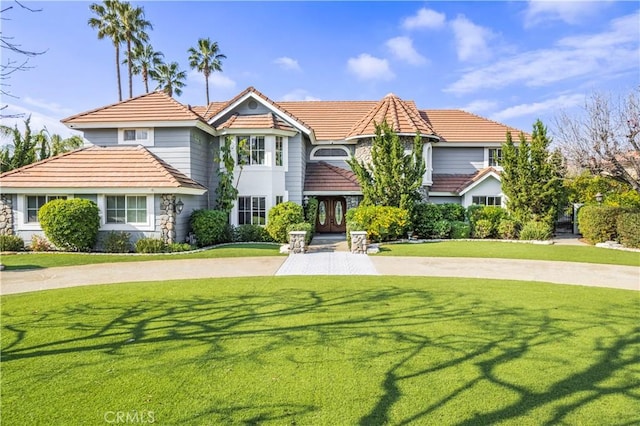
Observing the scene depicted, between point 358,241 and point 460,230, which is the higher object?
point 460,230

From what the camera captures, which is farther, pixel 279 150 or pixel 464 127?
pixel 464 127

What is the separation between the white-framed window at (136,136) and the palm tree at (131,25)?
20.0m

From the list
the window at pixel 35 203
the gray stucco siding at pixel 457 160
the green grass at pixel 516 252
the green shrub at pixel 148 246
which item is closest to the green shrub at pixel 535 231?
the green grass at pixel 516 252

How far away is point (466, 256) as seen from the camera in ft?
50.4

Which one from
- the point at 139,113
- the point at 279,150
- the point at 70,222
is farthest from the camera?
the point at 279,150

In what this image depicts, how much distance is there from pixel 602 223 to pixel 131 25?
37426 mm

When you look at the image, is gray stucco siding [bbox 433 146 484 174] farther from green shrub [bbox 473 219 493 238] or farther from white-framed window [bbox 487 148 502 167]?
green shrub [bbox 473 219 493 238]

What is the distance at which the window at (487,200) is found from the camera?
23.6 metres

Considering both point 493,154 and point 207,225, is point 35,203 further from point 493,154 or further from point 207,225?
point 493,154

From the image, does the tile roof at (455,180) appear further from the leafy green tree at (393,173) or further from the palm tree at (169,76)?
the palm tree at (169,76)

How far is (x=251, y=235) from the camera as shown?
2031 cm

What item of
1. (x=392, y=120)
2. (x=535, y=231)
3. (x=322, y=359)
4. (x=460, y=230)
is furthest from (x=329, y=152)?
(x=322, y=359)

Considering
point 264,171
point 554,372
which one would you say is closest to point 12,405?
point 554,372

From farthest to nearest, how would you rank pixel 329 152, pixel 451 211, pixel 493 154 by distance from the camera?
pixel 493 154 < pixel 329 152 < pixel 451 211
